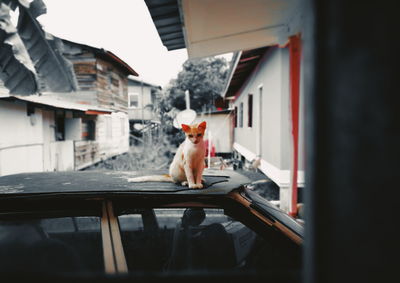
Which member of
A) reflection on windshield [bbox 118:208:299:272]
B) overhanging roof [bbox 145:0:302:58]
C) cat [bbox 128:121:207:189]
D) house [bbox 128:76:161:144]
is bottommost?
reflection on windshield [bbox 118:208:299:272]

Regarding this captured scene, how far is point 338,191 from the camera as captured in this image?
0.35 m

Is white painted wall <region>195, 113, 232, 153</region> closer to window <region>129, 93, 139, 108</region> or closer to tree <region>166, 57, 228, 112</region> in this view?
tree <region>166, 57, 228, 112</region>

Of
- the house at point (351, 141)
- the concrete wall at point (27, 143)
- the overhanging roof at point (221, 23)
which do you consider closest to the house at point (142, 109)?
the concrete wall at point (27, 143)

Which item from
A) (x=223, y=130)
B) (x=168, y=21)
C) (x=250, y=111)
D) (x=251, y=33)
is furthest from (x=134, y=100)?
(x=223, y=130)

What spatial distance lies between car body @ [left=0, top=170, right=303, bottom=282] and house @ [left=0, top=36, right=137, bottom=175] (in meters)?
3.50

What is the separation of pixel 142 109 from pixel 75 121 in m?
3.10

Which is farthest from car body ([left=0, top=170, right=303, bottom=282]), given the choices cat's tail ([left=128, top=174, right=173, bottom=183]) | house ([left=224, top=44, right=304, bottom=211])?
house ([left=224, top=44, right=304, bottom=211])

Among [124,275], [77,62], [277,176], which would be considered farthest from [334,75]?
[77,62]

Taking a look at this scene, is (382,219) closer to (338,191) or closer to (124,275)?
(338,191)

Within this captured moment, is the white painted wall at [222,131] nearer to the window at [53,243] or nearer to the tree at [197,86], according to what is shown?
the tree at [197,86]

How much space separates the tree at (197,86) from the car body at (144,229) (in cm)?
503

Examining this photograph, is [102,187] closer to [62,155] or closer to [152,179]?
[152,179]

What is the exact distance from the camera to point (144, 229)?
5.32 ft

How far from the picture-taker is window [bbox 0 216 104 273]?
1301 millimetres
